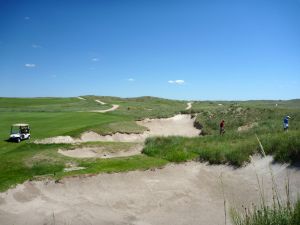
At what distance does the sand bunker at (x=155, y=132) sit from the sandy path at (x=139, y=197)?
41.0 ft

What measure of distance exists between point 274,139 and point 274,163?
88.5 inches

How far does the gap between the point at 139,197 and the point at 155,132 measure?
25.4 metres

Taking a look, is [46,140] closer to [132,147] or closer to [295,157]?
[132,147]

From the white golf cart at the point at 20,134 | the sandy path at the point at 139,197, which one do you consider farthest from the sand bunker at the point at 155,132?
the sandy path at the point at 139,197

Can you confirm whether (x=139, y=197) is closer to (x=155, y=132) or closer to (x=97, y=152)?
(x=97, y=152)

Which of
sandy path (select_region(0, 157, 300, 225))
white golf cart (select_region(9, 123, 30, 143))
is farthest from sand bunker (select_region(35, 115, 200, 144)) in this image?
sandy path (select_region(0, 157, 300, 225))

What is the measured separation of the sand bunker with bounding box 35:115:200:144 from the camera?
3278 cm

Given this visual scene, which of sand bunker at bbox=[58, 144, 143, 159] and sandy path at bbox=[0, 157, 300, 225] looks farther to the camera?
sand bunker at bbox=[58, 144, 143, 159]

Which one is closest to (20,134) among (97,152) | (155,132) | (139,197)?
(97,152)

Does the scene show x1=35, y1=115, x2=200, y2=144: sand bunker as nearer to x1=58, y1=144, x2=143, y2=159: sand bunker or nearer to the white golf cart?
the white golf cart

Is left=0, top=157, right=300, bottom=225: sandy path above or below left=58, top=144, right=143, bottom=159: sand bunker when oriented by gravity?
below

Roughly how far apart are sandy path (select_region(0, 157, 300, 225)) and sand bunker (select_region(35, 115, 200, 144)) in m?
12.5

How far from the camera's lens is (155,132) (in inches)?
1693

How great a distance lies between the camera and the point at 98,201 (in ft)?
56.0
